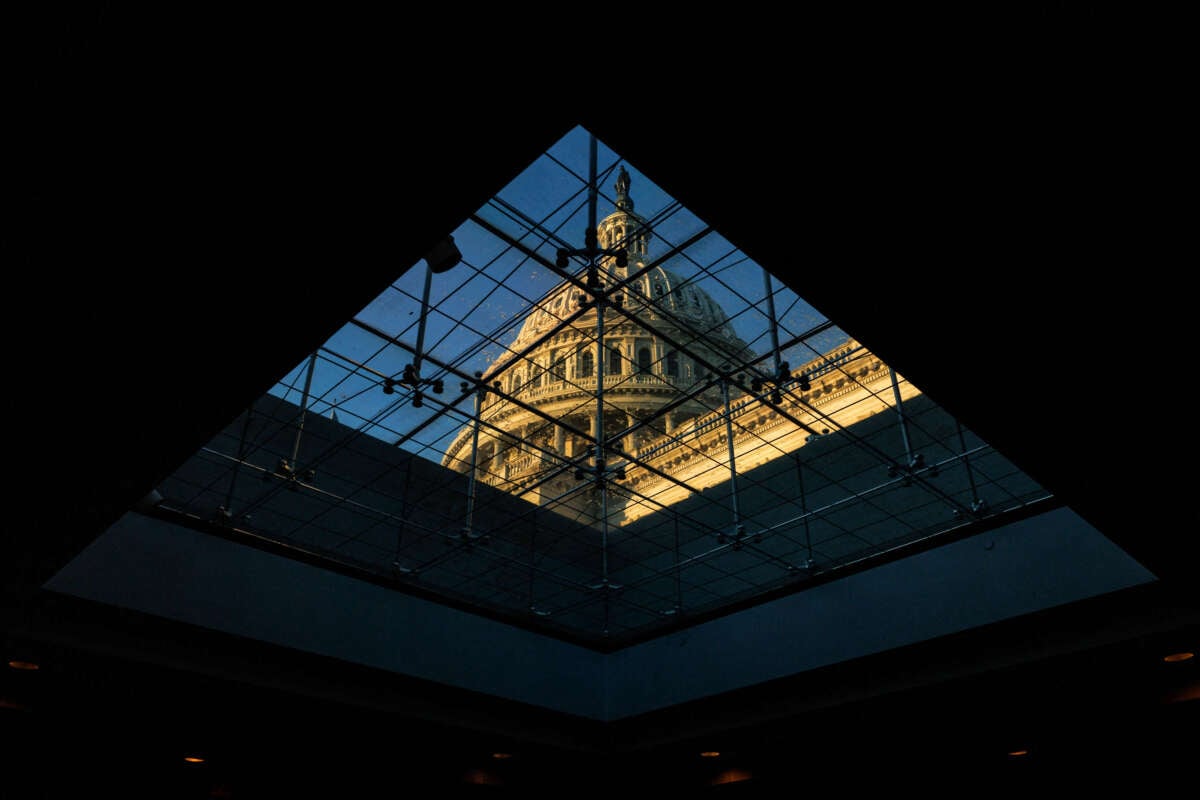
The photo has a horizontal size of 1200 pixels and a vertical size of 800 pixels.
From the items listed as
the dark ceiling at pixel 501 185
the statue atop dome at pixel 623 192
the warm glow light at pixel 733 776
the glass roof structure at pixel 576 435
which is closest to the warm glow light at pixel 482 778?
the glass roof structure at pixel 576 435

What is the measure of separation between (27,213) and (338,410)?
31.4 ft

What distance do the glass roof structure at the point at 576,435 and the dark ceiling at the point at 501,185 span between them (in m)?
4.26

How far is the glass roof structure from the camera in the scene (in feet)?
37.8

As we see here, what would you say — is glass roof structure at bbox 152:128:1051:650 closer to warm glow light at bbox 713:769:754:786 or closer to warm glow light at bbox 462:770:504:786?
warm glow light at bbox 462:770:504:786

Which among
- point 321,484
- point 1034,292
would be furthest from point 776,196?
point 321,484

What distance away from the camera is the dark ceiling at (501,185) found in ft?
13.2

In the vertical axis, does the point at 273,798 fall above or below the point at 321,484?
below

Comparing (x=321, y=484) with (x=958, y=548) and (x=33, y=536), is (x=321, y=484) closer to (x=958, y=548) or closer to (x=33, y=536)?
(x=33, y=536)

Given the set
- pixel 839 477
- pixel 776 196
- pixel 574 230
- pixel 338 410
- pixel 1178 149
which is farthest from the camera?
pixel 839 477

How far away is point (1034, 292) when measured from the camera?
539 cm

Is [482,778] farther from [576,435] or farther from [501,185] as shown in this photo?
[501,185]

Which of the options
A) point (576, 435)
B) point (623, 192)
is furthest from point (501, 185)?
point (576, 435)

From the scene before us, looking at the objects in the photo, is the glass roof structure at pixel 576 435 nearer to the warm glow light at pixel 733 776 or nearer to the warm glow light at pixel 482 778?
the warm glow light at pixel 482 778

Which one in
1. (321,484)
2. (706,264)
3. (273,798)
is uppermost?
(706,264)
